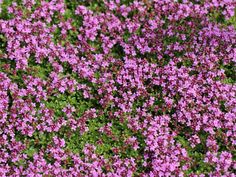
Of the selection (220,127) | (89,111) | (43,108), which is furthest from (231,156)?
(43,108)

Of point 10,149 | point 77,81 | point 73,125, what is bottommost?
point 10,149

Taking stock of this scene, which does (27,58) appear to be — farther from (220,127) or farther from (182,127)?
(220,127)

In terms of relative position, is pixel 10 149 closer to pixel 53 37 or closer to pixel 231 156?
pixel 53 37

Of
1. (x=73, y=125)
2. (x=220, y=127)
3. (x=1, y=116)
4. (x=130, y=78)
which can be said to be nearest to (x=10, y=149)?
(x=1, y=116)

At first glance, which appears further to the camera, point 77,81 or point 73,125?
point 77,81

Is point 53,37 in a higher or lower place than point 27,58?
higher

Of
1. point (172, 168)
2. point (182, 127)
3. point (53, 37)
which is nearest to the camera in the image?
point (172, 168)

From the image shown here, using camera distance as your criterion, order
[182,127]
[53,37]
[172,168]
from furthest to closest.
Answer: [53,37] < [182,127] < [172,168]
